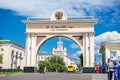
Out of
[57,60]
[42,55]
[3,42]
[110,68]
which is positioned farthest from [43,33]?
[42,55]

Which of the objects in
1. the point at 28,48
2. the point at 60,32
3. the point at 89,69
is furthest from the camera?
the point at 28,48

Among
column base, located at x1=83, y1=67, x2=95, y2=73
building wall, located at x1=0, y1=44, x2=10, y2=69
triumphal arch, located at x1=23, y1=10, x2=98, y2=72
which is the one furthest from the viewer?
building wall, located at x1=0, y1=44, x2=10, y2=69

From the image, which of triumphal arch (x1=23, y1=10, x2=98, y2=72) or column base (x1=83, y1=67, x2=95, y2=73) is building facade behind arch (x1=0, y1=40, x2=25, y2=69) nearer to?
triumphal arch (x1=23, y1=10, x2=98, y2=72)

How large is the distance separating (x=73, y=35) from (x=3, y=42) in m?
23.5

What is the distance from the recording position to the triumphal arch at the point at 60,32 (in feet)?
155

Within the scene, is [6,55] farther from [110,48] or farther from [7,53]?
[110,48]

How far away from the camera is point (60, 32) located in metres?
47.9

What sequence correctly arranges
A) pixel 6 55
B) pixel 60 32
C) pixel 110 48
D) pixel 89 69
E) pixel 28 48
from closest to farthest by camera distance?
pixel 89 69
pixel 60 32
pixel 28 48
pixel 110 48
pixel 6 55

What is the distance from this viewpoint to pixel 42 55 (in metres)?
173

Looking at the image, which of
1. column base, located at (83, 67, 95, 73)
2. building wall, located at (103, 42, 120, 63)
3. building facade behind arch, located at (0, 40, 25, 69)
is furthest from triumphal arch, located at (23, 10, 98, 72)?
building facade behind arch, located at (0, 40, 25, 69)

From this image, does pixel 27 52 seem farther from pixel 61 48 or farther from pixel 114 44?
pixel 61 48

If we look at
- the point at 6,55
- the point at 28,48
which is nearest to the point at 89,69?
the point at 28,48

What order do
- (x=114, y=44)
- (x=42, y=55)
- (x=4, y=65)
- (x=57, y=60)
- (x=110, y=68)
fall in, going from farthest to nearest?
(x=42, y=55), (x=57, y=60), (x=4, y=65), (x=114, y=44), (x=110, y=68)

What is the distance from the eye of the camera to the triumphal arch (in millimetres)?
47156
